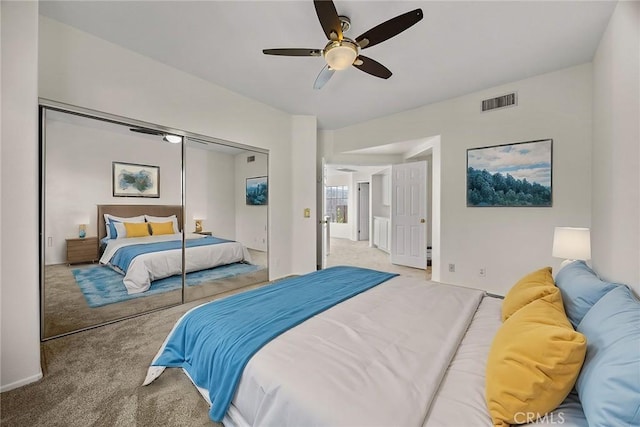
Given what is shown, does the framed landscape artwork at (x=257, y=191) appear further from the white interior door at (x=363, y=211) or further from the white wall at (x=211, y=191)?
the white interior door at (x=363, y=211)

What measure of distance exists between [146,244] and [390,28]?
3129 mm

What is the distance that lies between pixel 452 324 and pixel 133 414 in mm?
1852

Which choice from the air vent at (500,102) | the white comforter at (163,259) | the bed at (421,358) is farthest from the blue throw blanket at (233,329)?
the air vent at (500,102)

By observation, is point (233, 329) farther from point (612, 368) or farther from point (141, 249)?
point (141, 249)

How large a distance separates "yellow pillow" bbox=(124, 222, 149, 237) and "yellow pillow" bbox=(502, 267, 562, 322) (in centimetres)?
335

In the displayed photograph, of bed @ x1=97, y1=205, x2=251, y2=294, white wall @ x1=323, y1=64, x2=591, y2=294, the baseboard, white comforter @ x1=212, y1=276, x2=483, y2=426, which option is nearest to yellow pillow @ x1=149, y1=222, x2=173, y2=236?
bed @ x1=97, y1=205, x2=251, y2=294

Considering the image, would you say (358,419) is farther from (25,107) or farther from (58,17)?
(58,17)

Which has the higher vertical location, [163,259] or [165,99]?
[165,99]

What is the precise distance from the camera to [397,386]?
0.93 meters

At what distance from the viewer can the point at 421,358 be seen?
110 centimetres

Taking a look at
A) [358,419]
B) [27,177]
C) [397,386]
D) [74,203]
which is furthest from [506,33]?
[74,203]

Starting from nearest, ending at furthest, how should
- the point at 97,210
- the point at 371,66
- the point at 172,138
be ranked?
1. the point at 371,66
2. the point at 97,210
3. the point at 172,138

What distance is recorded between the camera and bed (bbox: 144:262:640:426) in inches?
32.4

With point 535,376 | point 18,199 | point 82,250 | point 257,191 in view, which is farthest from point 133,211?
point 535,376
